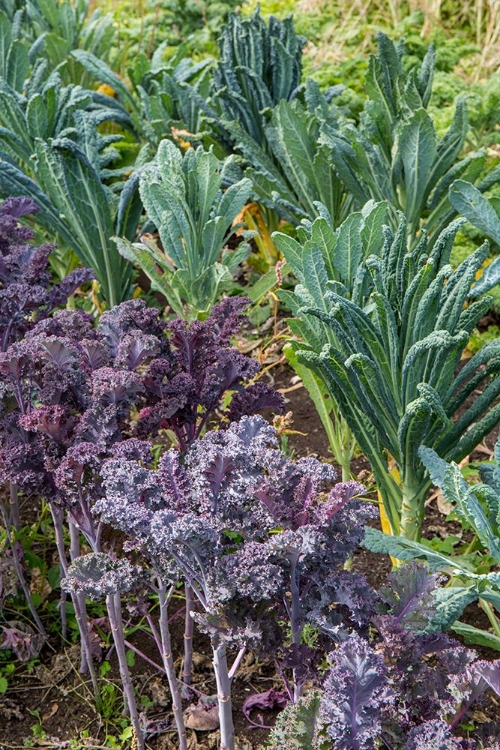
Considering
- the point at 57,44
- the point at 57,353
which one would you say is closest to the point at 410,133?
the point at 57,353

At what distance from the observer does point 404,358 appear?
7.78 ft

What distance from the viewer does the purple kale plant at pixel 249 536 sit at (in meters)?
1.76

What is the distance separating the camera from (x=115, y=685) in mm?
2453

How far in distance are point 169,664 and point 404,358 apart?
0.99 metres

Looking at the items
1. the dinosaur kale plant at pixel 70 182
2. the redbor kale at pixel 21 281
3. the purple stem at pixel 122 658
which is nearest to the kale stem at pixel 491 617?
the purple stem at pixel 122 658

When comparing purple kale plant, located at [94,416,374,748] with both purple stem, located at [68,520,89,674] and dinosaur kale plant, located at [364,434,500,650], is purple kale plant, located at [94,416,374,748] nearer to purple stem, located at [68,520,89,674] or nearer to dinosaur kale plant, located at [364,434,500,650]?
dinosaur kale plant, located at [364,434,500,650]

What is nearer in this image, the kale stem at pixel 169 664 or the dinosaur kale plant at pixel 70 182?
the kale stem at pixel 169 664

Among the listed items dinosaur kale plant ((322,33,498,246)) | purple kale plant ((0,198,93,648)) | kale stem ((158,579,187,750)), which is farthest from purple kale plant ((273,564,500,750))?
dinosaur kale plant ((322,33,498,246))

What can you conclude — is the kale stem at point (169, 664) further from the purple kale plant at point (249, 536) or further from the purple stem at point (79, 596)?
the purple stem at point (79, 596)

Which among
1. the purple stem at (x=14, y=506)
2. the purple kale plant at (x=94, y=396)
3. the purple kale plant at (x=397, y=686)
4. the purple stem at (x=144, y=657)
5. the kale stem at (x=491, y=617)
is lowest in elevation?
the purple stem at (x=144, y=657)

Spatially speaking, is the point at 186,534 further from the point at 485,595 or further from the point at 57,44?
the point at 57,44

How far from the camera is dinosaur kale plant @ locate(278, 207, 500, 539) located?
2.25 metres

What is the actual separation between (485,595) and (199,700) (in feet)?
2.99

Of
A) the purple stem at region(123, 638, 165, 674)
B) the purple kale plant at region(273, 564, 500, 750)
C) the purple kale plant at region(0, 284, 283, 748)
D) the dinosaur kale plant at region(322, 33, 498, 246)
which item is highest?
the dinosaur kale plant at region(322, 33, 498, 246)
